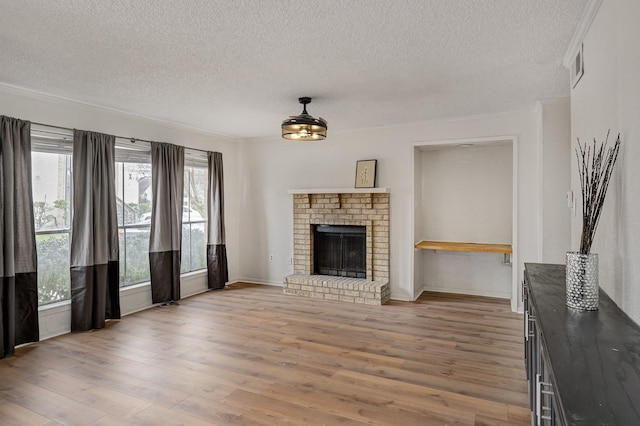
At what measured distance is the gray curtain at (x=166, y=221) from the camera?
514cm

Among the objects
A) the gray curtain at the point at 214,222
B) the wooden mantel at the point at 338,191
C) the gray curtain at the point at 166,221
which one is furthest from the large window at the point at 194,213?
the wooden mantel at the point at 338,191

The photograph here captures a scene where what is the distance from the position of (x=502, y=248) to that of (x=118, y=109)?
524 centimetres

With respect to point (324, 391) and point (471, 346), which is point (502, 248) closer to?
point (471, 346)

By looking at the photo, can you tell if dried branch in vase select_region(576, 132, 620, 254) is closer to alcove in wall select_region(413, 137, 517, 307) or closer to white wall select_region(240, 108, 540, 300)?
white wall select_region(240, 108, 540, 300)

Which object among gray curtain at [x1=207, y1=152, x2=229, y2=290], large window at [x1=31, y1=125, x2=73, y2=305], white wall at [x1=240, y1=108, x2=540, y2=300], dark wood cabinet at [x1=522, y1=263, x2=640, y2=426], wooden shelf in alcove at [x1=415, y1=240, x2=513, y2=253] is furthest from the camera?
gray curtain at [x1=207, y1=152, x2=229, y2=290]

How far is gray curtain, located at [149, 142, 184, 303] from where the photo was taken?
16.9 feet

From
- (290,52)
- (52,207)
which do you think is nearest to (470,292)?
(290,52)

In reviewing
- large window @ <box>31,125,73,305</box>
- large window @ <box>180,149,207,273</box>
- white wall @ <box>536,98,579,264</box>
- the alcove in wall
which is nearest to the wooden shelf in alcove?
the alcove in wall

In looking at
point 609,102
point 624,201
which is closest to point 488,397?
point 624,201

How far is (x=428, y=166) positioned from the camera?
19.7 feet

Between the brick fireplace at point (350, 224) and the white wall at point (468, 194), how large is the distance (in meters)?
0.91

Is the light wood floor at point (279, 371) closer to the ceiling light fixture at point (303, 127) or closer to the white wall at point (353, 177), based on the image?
the white wall at point (353, 177)

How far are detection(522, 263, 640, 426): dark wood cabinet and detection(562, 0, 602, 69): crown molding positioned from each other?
1.60m

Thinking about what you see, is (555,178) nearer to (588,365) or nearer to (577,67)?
Result: (577,67)
